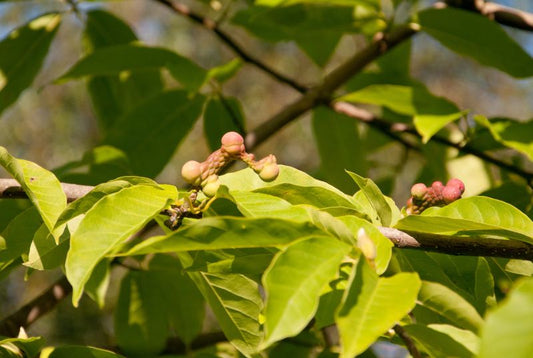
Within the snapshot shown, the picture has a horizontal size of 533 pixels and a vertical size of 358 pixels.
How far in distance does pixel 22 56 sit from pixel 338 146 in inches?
32.9

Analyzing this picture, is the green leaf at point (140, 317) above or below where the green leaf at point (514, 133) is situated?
below

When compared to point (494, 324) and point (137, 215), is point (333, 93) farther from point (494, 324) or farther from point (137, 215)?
point (494, 324)

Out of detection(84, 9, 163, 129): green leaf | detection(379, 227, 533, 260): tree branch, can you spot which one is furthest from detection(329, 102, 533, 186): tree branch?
detection(379, 227, 533, 260): tree branch

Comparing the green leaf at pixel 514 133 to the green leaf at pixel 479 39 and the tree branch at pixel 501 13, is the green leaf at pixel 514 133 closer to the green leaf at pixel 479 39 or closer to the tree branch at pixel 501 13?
the green leaf at pixel 479 39

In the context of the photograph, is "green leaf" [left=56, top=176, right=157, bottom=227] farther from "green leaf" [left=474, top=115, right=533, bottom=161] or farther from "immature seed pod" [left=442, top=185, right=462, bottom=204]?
"green leaf" [left=474, top=115, right=533, bottom=161]

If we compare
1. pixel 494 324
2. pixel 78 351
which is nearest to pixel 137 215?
pixel 78 351

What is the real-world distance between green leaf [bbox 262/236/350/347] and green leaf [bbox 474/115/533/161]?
75cm

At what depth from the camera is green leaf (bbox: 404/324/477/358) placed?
65 centimetres

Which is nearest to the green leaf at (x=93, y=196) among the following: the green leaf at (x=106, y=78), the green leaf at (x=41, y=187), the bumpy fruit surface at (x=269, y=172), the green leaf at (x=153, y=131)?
the green leaf at (x=41, y=187)

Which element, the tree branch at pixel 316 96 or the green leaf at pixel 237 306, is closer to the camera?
the green leaf at pixel 237 306

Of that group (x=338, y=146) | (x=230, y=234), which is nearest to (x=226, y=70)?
(x=338, y=146)

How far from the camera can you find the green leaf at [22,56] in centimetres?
160

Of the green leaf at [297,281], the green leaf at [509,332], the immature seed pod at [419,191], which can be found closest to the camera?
the green leaf at [509,332]

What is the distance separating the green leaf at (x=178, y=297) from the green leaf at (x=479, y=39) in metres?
0.78
